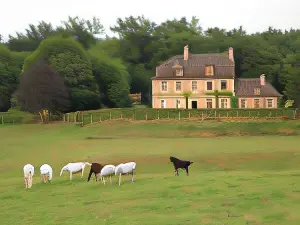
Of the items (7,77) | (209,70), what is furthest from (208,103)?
(7,77)

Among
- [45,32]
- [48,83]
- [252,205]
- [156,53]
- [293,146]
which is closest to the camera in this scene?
[252,205]

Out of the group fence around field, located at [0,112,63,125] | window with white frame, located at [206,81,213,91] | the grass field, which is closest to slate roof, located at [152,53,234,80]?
window with white frame, located at [206,81,213,91]

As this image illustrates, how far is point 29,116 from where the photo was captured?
71.1m

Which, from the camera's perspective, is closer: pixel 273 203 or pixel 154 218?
pixel 154 218

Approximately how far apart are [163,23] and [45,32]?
28.3 metres

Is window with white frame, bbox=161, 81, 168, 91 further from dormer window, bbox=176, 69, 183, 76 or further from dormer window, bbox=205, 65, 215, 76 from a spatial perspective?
dormer window, bbox=205, 65, 215, 76

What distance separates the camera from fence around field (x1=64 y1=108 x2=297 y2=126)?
200ft

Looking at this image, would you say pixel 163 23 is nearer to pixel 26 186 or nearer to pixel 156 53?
pixel 156 53

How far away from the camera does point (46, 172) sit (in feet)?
71.3

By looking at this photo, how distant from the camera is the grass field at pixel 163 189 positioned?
13.9 metres

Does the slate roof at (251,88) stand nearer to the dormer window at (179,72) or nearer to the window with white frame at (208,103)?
the window with white frame at (208,103)

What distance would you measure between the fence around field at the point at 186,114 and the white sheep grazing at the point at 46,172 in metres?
37.3

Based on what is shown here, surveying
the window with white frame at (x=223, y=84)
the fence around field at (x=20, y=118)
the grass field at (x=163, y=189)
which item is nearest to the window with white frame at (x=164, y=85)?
the window with white frame at (x=223, y=84)

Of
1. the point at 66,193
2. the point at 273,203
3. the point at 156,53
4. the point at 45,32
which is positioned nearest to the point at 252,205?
the point at 273,203
